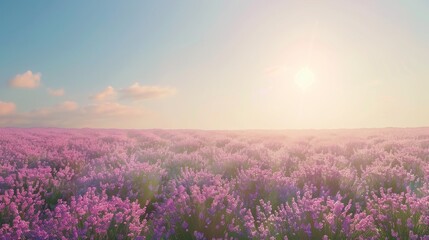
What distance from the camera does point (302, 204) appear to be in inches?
155

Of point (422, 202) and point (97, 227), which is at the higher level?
point (422, 202)

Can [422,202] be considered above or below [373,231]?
above

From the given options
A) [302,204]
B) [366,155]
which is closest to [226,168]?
[366,155]

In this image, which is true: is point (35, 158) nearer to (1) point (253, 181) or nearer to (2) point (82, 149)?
(2) point (82, 149)

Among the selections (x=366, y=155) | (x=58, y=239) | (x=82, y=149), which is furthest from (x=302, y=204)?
(x=82, y=149)

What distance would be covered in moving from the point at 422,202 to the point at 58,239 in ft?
11.2

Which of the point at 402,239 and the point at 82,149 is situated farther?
the point at 82,149

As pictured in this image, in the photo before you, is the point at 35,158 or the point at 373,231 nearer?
the point at 373,231

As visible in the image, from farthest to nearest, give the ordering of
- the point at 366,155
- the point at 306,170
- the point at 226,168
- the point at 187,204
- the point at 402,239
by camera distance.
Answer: the point at 366,155 < the point at 226,168 < the point at 306,170 < the point at 187,204 < the point at 402,239

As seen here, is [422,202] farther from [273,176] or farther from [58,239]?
[58,239]

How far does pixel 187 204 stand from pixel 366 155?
6.35m

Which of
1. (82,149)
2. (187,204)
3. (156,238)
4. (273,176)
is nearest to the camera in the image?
(156,238)

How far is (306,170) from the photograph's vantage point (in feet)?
21.9

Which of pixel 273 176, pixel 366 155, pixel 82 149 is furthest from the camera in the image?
pixel 82 149
